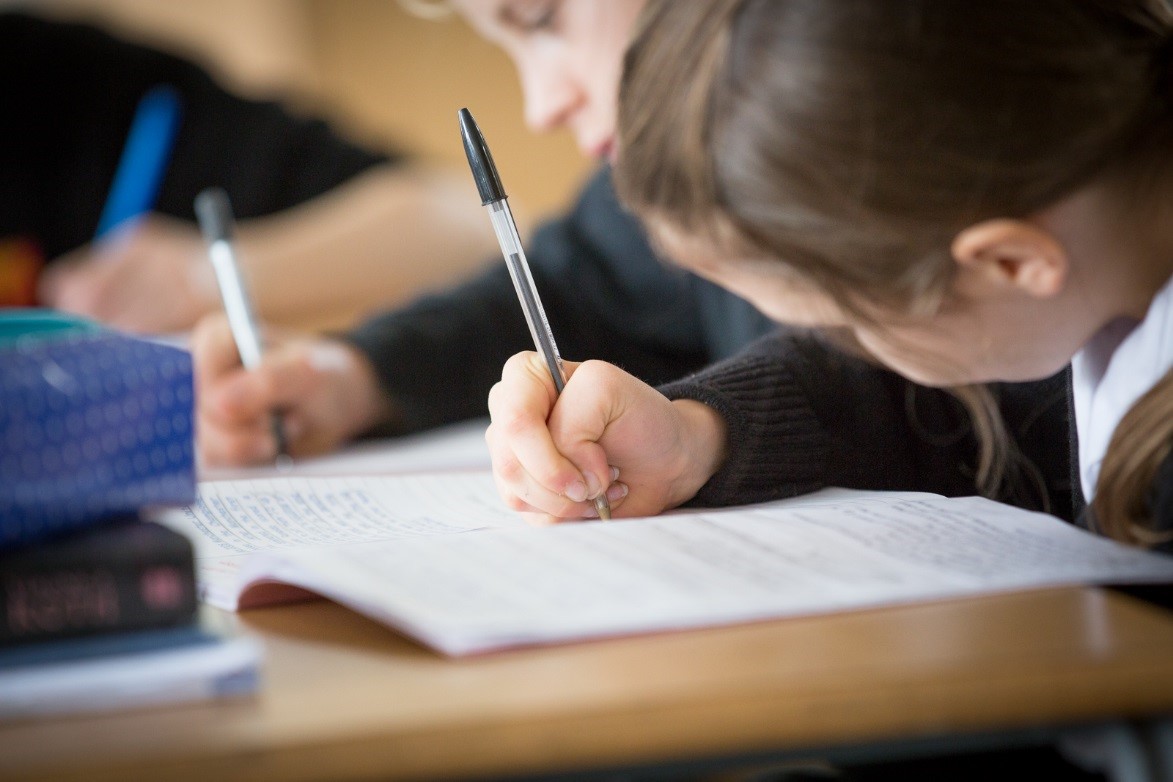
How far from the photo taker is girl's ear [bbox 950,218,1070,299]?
1.44 ft

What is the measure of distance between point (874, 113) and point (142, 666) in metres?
0.29

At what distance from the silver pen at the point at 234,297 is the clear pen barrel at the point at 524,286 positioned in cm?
36

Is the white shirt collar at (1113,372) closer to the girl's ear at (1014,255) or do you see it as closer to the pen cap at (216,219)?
the girl's ear at (1014,255)

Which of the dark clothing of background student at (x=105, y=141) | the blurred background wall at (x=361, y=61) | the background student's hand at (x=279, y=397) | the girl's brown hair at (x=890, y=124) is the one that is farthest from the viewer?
the blurred background wall at (x=361, y=61)

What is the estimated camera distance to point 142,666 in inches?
11.7

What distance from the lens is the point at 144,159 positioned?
1612mm

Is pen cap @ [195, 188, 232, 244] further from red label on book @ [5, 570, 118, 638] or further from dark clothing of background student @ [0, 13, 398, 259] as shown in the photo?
dark clothing of background student @ [0, 13, 398, 259]

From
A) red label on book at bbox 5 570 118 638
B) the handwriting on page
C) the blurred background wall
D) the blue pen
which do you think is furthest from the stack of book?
the blurred background wall

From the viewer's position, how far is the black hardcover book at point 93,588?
300 mm

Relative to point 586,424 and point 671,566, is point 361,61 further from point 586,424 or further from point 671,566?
point 671,566

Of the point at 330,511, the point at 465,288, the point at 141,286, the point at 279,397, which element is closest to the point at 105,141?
the point at 141,286

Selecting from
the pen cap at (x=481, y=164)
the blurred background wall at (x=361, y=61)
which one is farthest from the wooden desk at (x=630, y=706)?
the blurred background wall at (x=361, y=61)

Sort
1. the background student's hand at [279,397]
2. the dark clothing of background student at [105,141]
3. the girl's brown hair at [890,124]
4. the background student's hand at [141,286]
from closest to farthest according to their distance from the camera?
the girl's brown hair at [890,124]
the background student's hand at [279,397]
the background student's hand at [141,286]
the dark clothing of background student at [105,141]

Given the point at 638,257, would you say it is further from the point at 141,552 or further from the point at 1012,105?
the point at 141,552
